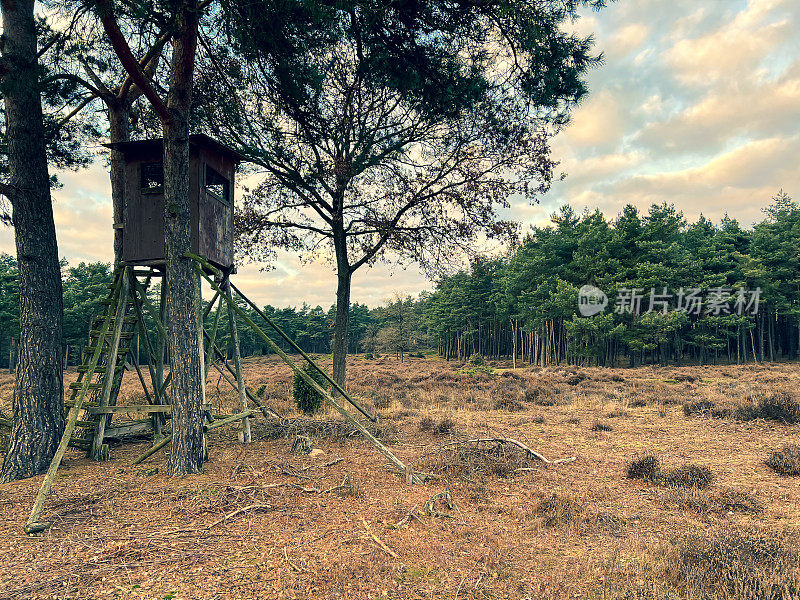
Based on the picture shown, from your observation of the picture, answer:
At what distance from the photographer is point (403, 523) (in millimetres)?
5398

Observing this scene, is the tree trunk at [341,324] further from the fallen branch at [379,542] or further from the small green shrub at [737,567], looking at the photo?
the small green shrub at [737,567]

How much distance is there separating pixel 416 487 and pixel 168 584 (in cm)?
378

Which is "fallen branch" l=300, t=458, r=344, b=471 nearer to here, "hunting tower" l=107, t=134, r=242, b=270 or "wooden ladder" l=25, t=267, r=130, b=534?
"wooden ladder" l=25, t=267, r=130, b=534

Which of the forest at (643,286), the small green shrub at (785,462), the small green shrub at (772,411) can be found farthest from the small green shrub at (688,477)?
the forest at (643,286)

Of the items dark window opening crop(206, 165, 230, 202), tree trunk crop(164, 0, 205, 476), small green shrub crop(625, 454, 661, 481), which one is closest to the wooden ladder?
tree trunk crop(164, 0, 205, 476)

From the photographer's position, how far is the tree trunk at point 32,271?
24.7 ft

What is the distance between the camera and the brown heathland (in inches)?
159

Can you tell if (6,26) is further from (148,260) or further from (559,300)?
(559,300)

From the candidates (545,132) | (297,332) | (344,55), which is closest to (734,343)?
(545,132)

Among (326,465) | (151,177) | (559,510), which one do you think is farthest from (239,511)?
(151,177)

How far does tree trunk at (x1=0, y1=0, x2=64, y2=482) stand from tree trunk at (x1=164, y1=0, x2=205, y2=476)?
2246 mm

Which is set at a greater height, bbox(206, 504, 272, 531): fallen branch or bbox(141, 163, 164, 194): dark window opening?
bbox(141, 163, 164, 194): dark window opening

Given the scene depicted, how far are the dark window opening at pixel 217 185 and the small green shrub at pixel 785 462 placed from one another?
1205 cm

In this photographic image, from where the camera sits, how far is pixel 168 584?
397 centimetres
